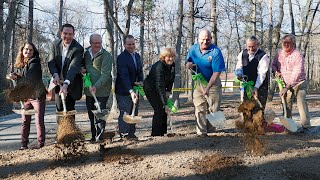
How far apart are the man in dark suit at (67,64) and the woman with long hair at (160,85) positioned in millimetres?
1116

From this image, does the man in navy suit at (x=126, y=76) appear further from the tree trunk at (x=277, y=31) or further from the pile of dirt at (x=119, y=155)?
the tree trunk at (x=277, y=31)

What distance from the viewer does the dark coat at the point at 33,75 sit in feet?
17.5

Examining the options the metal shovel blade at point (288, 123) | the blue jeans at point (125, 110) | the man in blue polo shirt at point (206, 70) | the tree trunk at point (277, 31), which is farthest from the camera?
the tree trunk at point (277, 31)

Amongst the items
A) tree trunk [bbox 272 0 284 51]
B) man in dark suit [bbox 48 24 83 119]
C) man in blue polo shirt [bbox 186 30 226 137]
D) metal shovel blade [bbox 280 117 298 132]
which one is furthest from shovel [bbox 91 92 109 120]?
tree trunk [bbox 272 0 284 51]

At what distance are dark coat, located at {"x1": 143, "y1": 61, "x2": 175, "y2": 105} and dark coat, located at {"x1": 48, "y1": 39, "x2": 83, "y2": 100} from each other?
43.2 inches

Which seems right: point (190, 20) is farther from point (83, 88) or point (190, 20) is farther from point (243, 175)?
point (243, 175)

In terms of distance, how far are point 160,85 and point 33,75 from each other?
189 centimetres

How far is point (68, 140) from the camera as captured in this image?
15.6 ft

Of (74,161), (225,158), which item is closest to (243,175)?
(225,158)

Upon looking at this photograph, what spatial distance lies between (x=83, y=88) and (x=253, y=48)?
9.53ft

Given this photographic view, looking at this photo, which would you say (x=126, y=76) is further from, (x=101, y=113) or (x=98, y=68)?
(x=101, y=113)

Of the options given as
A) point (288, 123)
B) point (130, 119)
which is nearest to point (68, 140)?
point (130, 119)

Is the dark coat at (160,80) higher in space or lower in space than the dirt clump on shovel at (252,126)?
higher

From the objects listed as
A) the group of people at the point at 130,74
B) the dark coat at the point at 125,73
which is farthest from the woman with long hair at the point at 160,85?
the dark coat at the point at 125,73
